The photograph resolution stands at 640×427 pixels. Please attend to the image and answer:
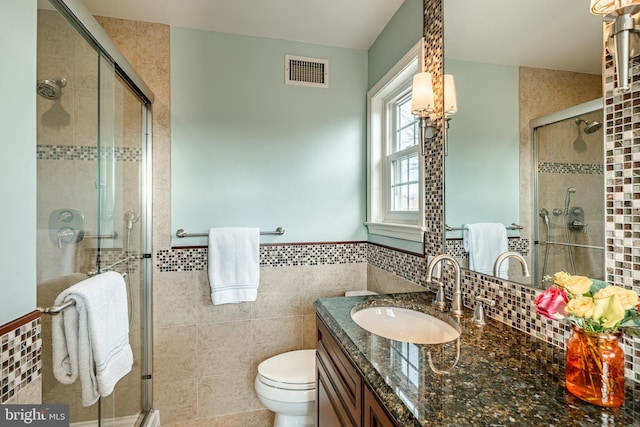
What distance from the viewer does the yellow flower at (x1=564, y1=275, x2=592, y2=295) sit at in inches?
25.6

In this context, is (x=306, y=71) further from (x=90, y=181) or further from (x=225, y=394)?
(x=225, y=394)

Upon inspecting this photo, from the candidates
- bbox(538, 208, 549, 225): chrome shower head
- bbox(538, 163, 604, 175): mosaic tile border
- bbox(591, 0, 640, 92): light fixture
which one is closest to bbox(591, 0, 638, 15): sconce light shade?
bbox(591, 0, 640, 92): light fixture

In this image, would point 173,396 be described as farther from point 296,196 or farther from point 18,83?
point 18,83

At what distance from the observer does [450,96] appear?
1355mm

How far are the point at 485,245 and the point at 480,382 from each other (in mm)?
581

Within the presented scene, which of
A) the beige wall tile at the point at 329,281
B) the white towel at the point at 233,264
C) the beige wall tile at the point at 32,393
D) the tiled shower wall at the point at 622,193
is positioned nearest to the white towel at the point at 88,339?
the beige wall tile at the point at 32,393

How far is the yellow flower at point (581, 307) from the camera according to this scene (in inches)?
24.1

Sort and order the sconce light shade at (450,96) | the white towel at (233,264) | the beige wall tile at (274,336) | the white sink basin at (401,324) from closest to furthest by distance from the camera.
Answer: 1. the white sink basin at (401,324)
2. the sconce light shade at (450,96)
3. the white towel at (233,264)
4. the beige wall tile at (274,336)

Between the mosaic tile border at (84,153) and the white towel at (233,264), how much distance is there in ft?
2.00

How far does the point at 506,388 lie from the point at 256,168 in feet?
5.81

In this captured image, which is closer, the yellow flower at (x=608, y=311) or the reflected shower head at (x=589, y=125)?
the yellow flower at (x=608, y=311)

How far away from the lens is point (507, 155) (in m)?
1.07

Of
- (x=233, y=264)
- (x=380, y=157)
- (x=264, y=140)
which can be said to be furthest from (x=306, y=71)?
(x=233, y=264)

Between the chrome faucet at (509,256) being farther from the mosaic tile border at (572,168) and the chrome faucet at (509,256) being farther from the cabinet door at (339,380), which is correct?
the cabinet door at (339,380)
